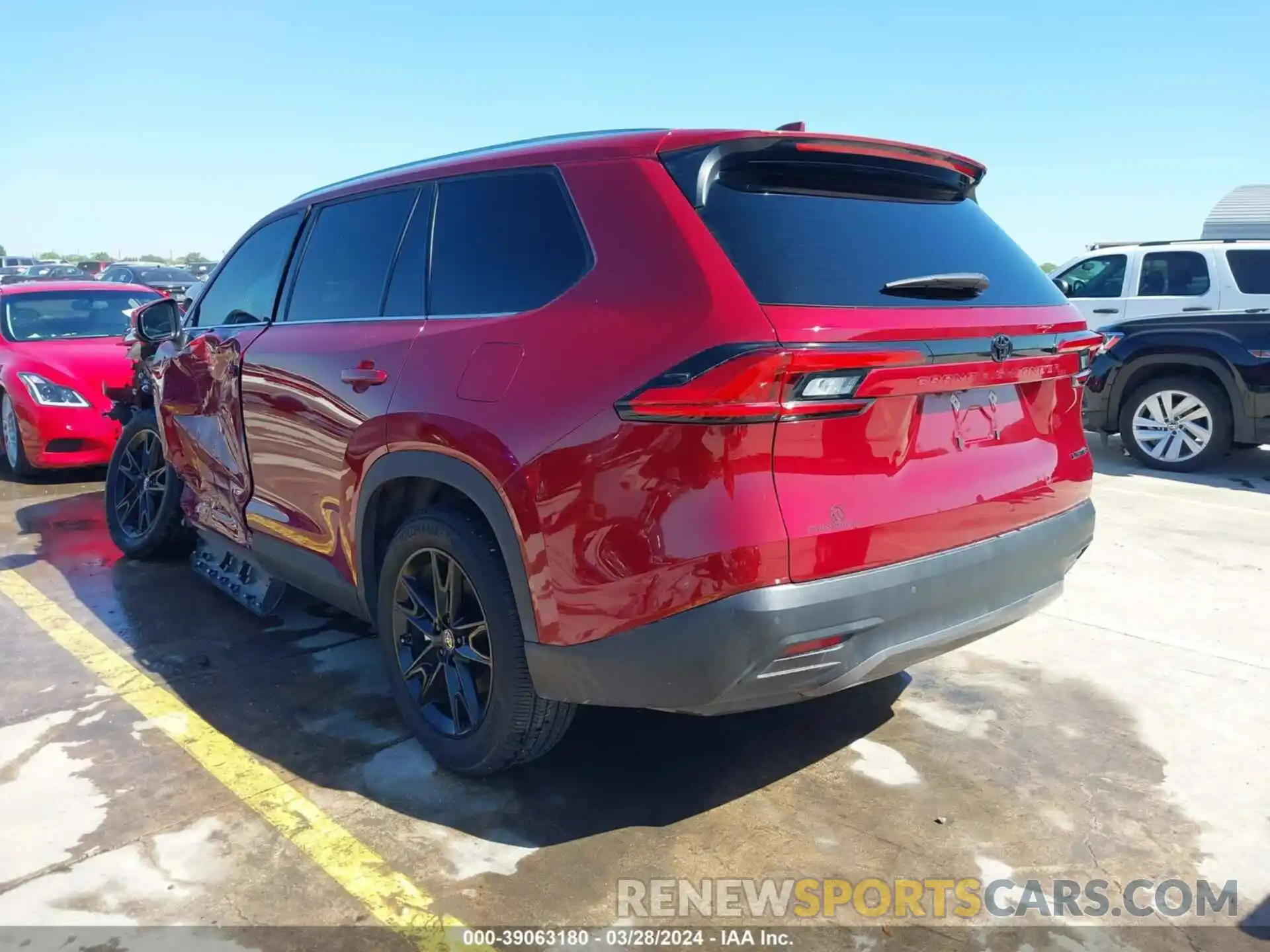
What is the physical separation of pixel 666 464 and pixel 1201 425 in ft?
23.7

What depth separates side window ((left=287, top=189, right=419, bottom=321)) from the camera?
11.3 ft

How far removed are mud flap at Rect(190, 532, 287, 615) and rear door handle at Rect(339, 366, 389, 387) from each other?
1316 mm

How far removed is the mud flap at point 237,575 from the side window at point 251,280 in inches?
41.1

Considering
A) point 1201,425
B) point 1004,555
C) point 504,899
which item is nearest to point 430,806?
point 504,899

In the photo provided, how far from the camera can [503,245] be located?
296 cm

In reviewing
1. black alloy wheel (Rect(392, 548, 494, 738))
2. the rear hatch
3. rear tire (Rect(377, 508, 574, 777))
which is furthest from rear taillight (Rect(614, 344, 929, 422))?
black alloy wheel (Rect(392, 548, 494, 738))

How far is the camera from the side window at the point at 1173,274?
399 inches

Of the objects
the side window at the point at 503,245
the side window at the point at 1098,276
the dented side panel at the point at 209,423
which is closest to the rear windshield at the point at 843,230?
the side window at the point at 503,245

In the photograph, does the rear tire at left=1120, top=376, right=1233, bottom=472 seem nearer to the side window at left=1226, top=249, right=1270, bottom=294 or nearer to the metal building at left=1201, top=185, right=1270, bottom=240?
the side window at left=1226, top=249, right=1270, bottom=294

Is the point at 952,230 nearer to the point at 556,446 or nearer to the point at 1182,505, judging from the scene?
the point at 556,446

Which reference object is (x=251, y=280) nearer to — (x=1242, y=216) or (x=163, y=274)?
(x=163, y=274)

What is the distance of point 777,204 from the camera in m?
2.62

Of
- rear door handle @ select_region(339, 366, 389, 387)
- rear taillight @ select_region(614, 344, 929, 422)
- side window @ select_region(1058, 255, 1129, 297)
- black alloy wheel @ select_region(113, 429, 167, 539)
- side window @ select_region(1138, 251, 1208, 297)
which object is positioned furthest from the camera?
side window @ select_region(1058, 255, 1129, 297)

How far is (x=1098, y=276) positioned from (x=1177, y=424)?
343 cm
